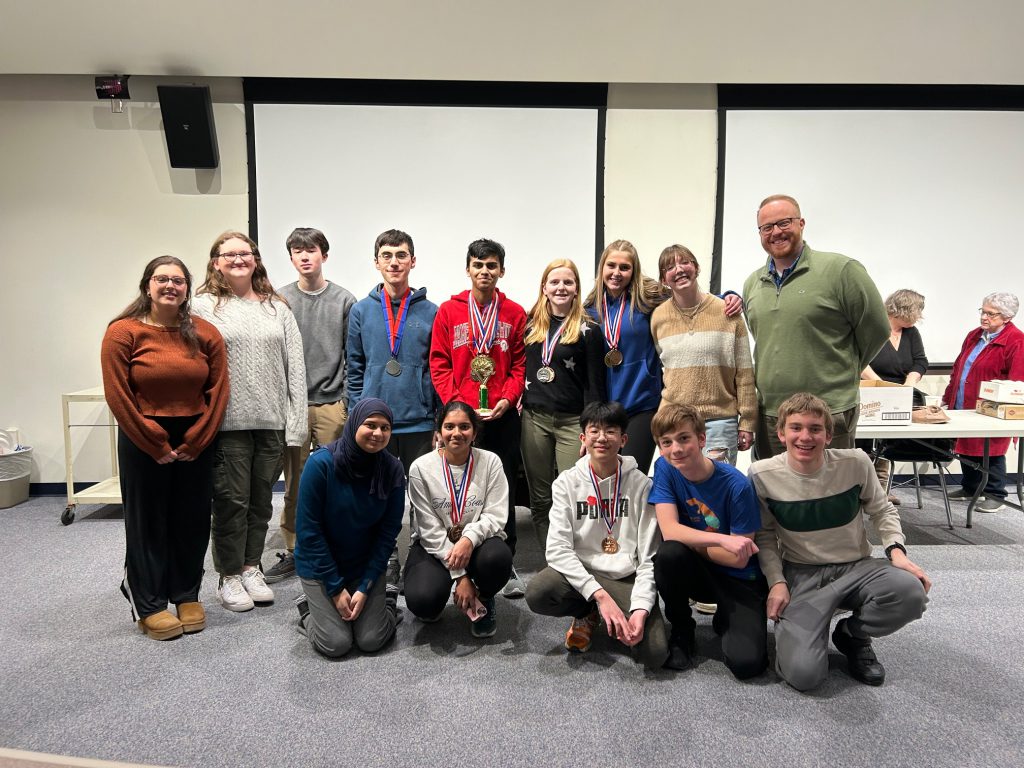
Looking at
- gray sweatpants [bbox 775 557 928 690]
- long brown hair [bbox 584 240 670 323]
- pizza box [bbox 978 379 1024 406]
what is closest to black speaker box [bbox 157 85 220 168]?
long brown hair [bbox 584 240 670 323]

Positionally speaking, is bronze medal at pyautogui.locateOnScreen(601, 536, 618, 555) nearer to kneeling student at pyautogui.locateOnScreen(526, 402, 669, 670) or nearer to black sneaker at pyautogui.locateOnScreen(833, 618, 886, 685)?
kneeling student at pyautogui.locateOnScreen(526, 402, 669, 670)

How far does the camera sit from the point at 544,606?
7.29 feet

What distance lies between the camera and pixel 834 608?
2.07m

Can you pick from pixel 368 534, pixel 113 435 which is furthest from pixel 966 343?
pixel 113 435

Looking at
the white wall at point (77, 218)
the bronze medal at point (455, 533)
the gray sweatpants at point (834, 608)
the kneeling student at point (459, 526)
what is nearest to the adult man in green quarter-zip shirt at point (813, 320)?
the gray sweatpants at point (834, 608)

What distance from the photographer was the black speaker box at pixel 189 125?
13.6 ft

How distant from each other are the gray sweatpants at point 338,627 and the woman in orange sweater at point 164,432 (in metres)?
0.56

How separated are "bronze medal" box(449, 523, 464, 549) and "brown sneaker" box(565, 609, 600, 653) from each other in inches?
21.7

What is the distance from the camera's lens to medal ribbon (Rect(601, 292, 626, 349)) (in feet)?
8.76

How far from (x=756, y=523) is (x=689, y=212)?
2.98 meters

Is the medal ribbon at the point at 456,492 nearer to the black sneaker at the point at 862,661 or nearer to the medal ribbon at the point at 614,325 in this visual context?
the medal ribbon at the point at 614,325

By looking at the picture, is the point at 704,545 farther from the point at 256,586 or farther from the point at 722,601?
the point at 256,586

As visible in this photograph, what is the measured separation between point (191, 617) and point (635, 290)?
226cm

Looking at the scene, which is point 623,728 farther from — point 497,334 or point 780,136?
point 780,136
